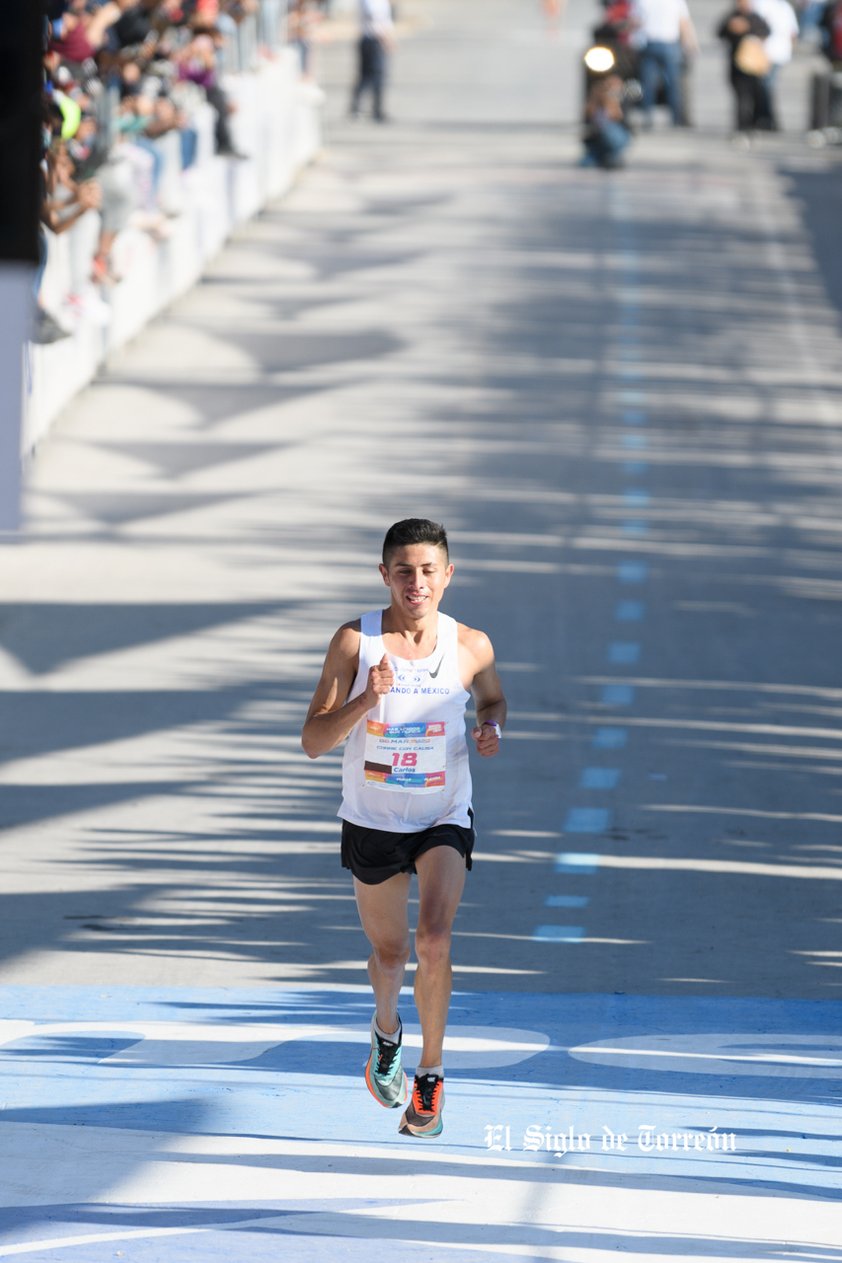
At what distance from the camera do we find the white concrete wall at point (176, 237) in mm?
18875

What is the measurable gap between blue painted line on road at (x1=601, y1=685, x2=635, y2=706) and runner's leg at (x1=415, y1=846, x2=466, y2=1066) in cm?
587

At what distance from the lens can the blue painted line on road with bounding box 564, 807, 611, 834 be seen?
10.8 m

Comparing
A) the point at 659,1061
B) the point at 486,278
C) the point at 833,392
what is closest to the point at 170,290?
the point at 486,278

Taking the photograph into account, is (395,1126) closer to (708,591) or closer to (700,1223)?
(700,1223)

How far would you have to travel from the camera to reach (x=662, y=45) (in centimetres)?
3444

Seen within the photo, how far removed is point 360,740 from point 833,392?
15474mm

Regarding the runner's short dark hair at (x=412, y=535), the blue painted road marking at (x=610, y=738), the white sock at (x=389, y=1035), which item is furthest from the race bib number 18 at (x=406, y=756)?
the blue painted road marking at (x=610, y=738)

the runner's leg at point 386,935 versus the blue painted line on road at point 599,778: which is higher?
the runner's leg at point 386,935

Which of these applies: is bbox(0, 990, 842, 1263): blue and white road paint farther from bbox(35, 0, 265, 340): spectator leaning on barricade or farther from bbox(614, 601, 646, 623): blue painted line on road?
bbox(35, 0, 265, 340): spectator leaning on barricade

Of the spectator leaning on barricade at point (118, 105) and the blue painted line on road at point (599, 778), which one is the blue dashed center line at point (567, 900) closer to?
the blue painted line on road at point (599, 778)

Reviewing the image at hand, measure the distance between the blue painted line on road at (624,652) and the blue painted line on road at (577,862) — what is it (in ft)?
10.6

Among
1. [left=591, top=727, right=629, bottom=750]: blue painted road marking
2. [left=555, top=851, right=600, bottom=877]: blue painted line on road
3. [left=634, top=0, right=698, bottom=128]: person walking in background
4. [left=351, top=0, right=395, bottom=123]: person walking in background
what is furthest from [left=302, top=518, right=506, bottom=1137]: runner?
[left=351, top=0, right=395, bottom=123]: person walking in background

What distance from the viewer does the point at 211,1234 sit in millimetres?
6430

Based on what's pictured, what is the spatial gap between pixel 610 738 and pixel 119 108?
1159cm
